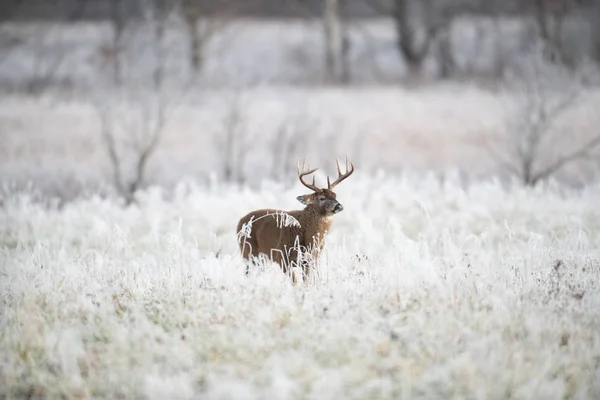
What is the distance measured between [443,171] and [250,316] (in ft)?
36.4

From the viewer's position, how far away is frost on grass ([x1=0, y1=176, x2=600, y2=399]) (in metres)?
4.94

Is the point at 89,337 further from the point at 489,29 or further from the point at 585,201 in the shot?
the point at 489,29

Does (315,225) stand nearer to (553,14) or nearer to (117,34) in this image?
(117,34)

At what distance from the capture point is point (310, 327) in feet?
18.8

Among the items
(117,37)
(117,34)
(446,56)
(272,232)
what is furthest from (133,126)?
(446,56)

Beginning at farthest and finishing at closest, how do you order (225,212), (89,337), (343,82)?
(343,82) → (225,212) → (89,337)

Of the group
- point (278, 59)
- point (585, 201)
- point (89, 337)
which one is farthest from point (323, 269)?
point (278, 59)

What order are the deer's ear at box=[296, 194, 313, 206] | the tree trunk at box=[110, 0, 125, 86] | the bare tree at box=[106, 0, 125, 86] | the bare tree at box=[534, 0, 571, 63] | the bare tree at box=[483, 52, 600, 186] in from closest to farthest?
the deer's ear at box=[296, 194, 313, 206] → the bare tree at box=[483, 52, 600, 186] → the tree trunk at box=[110, 0, 125, 86] → the bare tree at box=[106, 0, 125, 86] → the bare tree at box=[534, 0, 571, 63]

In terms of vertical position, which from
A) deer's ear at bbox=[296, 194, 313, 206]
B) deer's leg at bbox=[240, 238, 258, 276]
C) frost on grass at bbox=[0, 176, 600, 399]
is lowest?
frost on grass at bbox=[0, 176, 600, 399]

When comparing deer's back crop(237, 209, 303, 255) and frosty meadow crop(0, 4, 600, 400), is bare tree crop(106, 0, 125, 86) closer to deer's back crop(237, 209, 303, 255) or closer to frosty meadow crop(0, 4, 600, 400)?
frosty meadow crop(0, 4, 600, 400)

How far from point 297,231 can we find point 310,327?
1585mm

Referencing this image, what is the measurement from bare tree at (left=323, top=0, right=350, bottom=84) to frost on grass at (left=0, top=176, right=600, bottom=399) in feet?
65.0

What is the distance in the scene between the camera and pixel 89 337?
19.0ft

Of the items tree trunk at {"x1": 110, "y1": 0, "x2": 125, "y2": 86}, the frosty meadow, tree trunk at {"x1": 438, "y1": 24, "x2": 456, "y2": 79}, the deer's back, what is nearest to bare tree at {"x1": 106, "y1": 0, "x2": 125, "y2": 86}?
tree trunk at {"x1": 110, "y1": 0, "x2": 125, "y2": 86}
